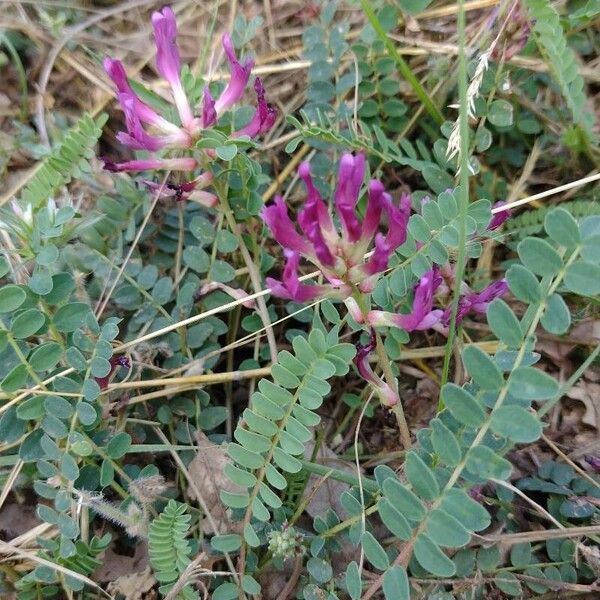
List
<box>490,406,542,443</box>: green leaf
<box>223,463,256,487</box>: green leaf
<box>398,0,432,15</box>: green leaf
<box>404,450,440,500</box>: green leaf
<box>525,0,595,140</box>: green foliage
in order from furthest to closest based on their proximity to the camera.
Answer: <box>398,0,432,15</box>: green leaf
<box>525,0,595,140</box>: green foliage
<box>223,463,256,487</box>: green leaf
<box>404,450,440,500</box>: green leaf
<box>490,406,542,443</box>: green leaf

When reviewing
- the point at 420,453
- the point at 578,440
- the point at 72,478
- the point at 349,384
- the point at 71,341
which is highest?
the point at 71,341

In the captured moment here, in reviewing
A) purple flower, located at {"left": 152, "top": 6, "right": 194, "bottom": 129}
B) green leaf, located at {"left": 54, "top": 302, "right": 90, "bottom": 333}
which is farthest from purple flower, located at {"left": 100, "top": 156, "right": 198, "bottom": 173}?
green leaf, located at {"left": 54, "top": 302, "right": 90, "bottom": 333}

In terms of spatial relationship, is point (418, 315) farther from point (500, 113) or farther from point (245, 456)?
point (500, 113)

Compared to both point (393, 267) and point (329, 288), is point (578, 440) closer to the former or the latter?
point (393, 267)

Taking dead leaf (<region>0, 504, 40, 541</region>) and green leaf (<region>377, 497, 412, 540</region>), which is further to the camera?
dead leaf (<region>0, 504, 40, 541</region>)

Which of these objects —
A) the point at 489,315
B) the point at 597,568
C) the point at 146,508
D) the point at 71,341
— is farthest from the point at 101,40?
the point at 597,568

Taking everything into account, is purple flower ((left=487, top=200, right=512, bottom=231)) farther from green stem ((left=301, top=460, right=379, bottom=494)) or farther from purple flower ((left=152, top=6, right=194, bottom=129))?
purple flower ((left=152, top=6, right=194, bottom=129))
